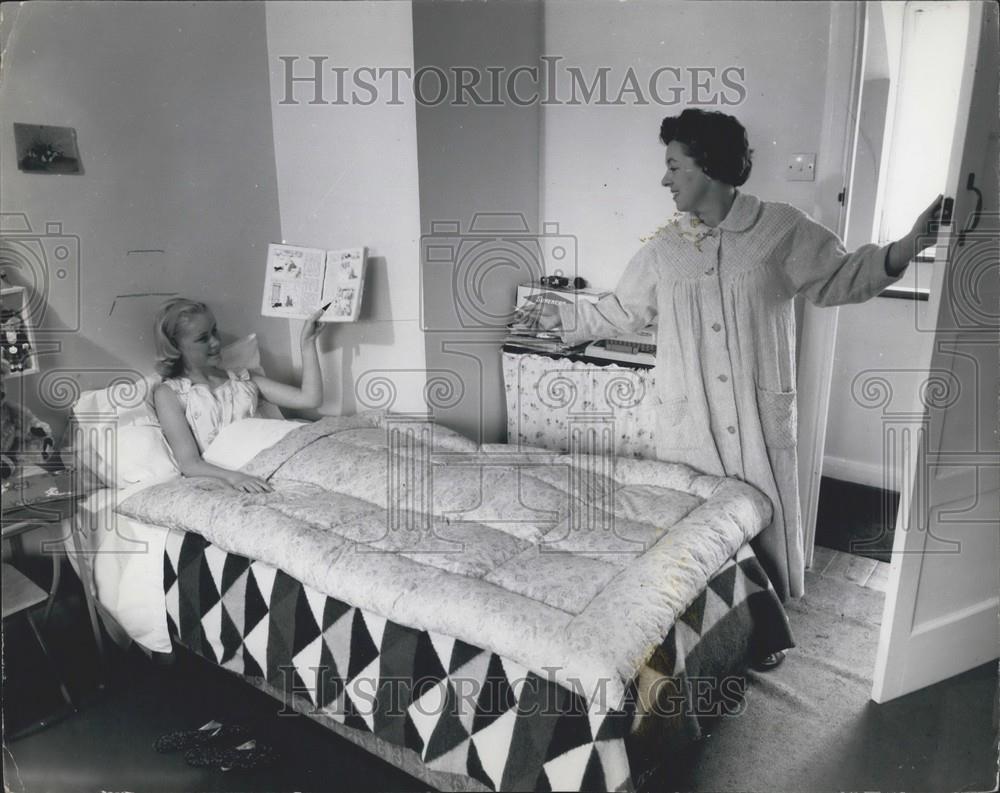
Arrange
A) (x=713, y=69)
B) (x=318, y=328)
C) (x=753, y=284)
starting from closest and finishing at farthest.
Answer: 1. (x=713, y=69)
2. (x=753, y=284)
3. (x=318, y=328)

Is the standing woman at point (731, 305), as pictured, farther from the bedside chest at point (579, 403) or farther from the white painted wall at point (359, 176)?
the white painted wall at point (359, 176)

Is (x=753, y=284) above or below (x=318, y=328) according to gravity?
above

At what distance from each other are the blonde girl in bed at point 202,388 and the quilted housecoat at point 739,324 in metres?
0.73

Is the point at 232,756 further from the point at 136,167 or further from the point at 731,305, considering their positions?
the point at 731,305

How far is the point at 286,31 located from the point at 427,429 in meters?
0.99

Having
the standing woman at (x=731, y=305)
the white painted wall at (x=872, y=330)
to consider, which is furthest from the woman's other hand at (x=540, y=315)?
the white painted wall at (x=872, y=330)

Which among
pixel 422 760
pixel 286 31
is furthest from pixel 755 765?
pixel 286 31

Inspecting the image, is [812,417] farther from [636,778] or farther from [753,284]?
[636,778]

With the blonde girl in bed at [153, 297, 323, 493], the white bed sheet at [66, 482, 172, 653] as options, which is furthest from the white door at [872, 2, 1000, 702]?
the white bed sheet at [66, 482, 172, 653]

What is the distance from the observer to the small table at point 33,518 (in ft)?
4.94

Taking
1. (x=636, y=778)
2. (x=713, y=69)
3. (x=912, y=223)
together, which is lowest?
(x=636, y=778)

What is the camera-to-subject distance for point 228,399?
1993 mm

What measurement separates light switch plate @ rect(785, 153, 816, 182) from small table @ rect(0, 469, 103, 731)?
1645mm

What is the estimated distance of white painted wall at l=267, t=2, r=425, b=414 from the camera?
5.42ft
